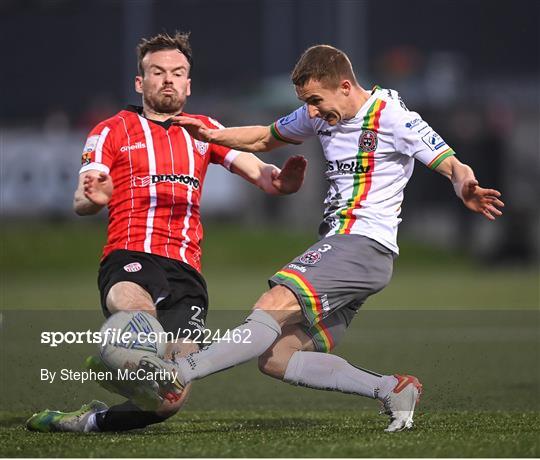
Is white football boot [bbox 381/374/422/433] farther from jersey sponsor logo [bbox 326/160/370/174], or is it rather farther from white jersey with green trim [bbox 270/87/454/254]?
jersey sponsor logo [bbox 326/160/370/174]

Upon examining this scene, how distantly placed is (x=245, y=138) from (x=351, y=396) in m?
2.48

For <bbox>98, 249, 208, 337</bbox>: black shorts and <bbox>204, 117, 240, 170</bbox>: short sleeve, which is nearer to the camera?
<bbox>98, 249, 208, 337</bbox>: black shorts

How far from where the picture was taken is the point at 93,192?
20.6ft

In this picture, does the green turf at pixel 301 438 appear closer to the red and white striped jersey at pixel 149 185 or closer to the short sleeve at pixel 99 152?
the red and white striped jersey at pixel 149 185

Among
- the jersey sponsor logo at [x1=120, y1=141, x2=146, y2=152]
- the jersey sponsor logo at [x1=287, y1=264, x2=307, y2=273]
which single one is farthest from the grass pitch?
the jersey sponsor logo at [x1=120, y1=141, x2=146, y2=152]

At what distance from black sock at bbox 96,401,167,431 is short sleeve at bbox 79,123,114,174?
1289 mm

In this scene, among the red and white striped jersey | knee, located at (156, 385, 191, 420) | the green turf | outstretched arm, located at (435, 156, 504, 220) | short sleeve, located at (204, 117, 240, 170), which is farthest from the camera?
short sleeve, located at (204, 117, 240, 170)

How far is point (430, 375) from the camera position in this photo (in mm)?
9078

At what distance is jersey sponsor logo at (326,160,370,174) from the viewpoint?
21.4 feet

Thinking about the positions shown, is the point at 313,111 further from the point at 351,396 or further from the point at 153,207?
the point at 351,396

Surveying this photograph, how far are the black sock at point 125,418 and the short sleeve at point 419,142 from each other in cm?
197

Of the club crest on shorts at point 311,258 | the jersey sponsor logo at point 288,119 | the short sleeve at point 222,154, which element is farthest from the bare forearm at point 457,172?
the short sleeve at point 222,154

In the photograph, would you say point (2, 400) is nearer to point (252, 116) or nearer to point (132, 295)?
point (132, 295)

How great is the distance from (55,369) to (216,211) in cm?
1840
